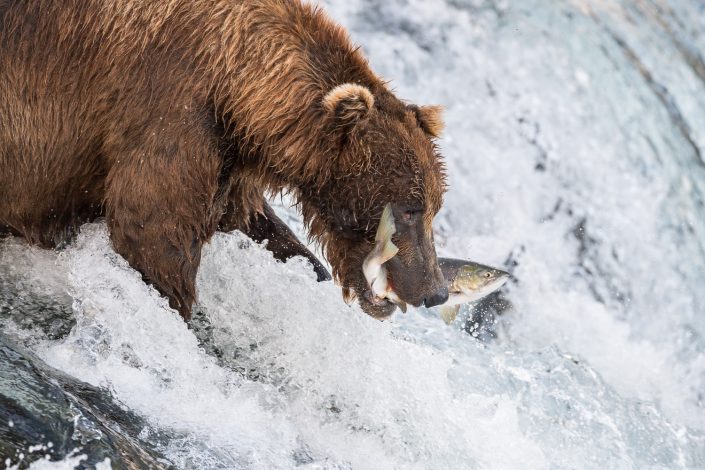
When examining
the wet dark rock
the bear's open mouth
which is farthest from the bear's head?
the wet dark rock

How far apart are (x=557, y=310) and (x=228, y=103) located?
14.4ft

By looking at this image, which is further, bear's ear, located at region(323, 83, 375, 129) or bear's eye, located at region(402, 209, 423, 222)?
bear's eye, located at region(402, 209, 423, 222)

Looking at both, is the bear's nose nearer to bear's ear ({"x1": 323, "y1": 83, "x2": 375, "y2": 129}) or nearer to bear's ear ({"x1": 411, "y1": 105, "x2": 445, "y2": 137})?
bear's ear ({"x1": 411, "y1": 105, "x2": 445, "y2": 137})

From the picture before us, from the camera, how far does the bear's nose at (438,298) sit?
4844mm

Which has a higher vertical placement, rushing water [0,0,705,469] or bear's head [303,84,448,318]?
bear's head [303,84,448,318]

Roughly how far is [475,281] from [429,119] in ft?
2.95

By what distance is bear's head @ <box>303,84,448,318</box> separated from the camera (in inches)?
186

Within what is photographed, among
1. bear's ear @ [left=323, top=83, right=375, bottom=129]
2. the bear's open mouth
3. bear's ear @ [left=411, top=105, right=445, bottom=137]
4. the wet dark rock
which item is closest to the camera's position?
the wet dark rock

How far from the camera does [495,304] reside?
818 centimetres

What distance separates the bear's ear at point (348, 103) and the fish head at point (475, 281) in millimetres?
1129

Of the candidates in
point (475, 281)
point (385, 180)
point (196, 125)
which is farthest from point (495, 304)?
point (196, 125)

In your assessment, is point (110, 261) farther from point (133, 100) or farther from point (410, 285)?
point (410, 285)

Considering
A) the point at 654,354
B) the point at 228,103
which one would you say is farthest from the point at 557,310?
the point at 228,103

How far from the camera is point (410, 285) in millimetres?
4844
